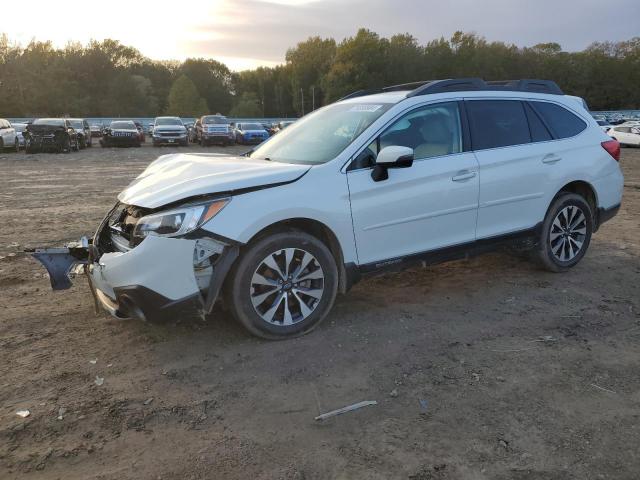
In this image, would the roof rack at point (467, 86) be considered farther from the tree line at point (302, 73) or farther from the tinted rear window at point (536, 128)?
the tree line at point (302, 73)

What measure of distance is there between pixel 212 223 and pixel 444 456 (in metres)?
2.00

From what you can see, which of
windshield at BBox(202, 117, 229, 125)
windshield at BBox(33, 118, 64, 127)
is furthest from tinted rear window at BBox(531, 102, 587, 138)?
windshield at BBox(202, 117, 229, 125)

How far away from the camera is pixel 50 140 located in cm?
2397

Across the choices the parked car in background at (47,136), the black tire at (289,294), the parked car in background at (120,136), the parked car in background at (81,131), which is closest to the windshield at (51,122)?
the parked car in background at (47,136)

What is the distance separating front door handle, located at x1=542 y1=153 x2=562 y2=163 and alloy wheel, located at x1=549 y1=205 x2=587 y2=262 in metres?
0.51

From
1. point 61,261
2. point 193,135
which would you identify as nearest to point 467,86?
point 61,261

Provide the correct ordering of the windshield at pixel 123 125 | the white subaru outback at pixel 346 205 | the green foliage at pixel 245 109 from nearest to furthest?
the white subaru outback at pixel 346 205, the windshield at pixel 123 125, the green foliage at pixel 245 109

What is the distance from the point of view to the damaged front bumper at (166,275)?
3498mm

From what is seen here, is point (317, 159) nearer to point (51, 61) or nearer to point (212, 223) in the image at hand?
point (212, 223)

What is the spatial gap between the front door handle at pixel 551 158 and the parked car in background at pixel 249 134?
27325 millimetres

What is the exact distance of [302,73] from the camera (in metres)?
113

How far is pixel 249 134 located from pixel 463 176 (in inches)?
1122

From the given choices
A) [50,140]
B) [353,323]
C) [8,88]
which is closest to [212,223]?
[353,323]

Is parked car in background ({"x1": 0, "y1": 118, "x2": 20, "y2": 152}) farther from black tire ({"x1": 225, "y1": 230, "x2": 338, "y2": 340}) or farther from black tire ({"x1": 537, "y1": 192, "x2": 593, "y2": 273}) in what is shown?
black tire ({"x1": 537, "y1": 192, "x2": 593, "y2": 273})
